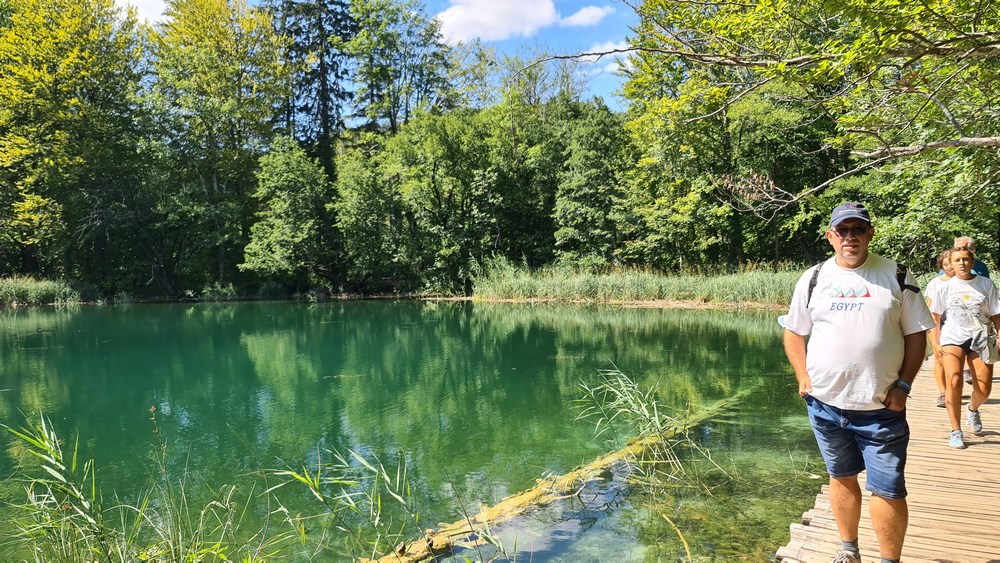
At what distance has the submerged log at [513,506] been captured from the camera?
3.38m

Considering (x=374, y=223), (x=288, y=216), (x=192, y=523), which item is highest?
(x=288, y=216)

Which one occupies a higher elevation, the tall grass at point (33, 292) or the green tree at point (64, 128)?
the green tree at point (64, 128)

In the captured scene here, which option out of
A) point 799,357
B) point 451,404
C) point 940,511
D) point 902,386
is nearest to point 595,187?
point 451,404

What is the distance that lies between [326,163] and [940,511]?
27.2m

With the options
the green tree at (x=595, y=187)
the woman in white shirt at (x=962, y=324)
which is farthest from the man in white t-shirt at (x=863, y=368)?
the green tree at (x=595, y=187)

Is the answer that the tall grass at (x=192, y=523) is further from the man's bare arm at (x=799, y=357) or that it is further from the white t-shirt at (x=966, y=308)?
the white t-shirt at (x=966, y=308)

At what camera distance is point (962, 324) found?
3791 millimetres

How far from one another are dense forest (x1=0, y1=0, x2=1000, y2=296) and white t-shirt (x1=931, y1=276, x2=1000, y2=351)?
14.0m

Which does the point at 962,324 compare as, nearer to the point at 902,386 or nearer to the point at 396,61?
the point at 902,386

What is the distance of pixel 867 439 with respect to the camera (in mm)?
2227

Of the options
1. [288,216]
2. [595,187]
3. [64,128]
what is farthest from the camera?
[288,216]

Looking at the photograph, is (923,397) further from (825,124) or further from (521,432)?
(825,124)

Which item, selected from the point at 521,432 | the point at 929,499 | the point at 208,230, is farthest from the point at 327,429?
the point at 208,230

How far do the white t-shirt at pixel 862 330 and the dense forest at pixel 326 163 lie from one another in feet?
52.5
